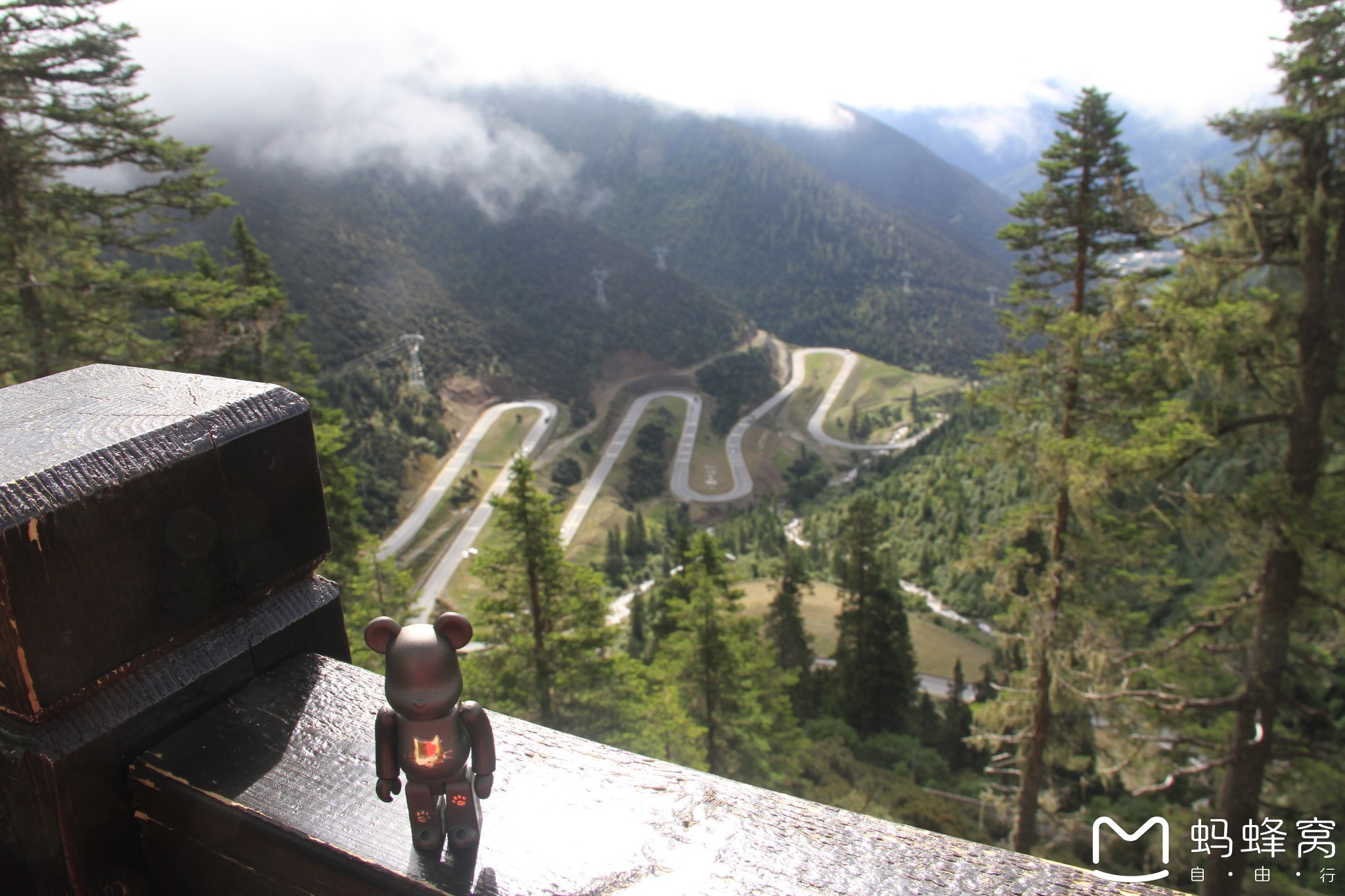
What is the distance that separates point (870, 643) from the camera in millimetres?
26484

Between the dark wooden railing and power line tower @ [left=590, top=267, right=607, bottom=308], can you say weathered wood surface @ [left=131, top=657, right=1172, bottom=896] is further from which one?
power line tower @ [left=590, top=267, right=607, bottom=308]

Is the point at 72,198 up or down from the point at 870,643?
up

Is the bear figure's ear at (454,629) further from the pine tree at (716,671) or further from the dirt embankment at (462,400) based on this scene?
the dirt embankment at (462,400)

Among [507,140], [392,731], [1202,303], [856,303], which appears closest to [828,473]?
[856,303]

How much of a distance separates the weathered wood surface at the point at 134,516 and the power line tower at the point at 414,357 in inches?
2976

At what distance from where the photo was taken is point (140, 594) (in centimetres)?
129

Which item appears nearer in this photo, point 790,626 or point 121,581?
point 121,581

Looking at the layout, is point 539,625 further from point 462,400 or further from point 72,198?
point 462,400

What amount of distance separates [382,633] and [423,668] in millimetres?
151

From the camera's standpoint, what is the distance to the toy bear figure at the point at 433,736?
116 cm

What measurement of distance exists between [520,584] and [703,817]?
13.3 m

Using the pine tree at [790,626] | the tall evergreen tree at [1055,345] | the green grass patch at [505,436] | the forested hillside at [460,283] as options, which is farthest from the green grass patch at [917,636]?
the forested hillside at [460,283]

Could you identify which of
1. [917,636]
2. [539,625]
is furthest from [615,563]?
[539,625]

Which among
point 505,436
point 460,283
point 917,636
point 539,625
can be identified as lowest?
point 917,636
